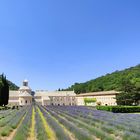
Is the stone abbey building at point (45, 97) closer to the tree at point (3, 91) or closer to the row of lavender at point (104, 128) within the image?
the tree at point (3, 91)

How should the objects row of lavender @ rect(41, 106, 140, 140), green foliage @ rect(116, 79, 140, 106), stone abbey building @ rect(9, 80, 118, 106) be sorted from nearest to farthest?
row of lavender @ rect(41, 106, 140, 140), green foliage @ rect(116, 79, 140, 106), stone abbey building @ rect(9, 80, 118, 106)

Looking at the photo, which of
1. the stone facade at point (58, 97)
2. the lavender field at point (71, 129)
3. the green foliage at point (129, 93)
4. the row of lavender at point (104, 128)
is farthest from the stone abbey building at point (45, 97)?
the lavender field at point (71, 129)

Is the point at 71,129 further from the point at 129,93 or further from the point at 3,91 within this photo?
the point at 3,91

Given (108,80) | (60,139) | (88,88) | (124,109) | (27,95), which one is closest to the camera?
(60,139)

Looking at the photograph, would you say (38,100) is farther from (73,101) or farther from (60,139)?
(60,139)

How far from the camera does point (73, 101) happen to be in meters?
169

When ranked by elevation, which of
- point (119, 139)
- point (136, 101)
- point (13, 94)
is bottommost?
point (119, 139)

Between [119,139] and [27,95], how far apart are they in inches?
5179

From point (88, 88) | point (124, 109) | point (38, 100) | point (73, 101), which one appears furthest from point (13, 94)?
point (124, 109)

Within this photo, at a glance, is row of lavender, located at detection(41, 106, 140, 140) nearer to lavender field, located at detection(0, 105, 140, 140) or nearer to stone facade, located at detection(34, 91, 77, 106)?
lavender field, located at detection(0, 105, 140, 140)

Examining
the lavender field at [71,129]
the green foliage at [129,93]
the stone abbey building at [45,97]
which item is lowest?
the lavender field at [71,129]

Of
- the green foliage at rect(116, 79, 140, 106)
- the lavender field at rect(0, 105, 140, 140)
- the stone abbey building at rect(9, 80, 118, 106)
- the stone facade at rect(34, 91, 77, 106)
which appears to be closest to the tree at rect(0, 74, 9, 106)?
the green foliage at rect(116, 79, 140, 106)

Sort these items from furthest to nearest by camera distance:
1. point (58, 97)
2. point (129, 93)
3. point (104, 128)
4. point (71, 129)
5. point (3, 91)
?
point (58, 97) → point (3, 91) → point (129, 93) → point (104, 128) → point (71, 129)

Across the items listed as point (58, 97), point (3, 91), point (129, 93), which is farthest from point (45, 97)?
point (129, 93)
